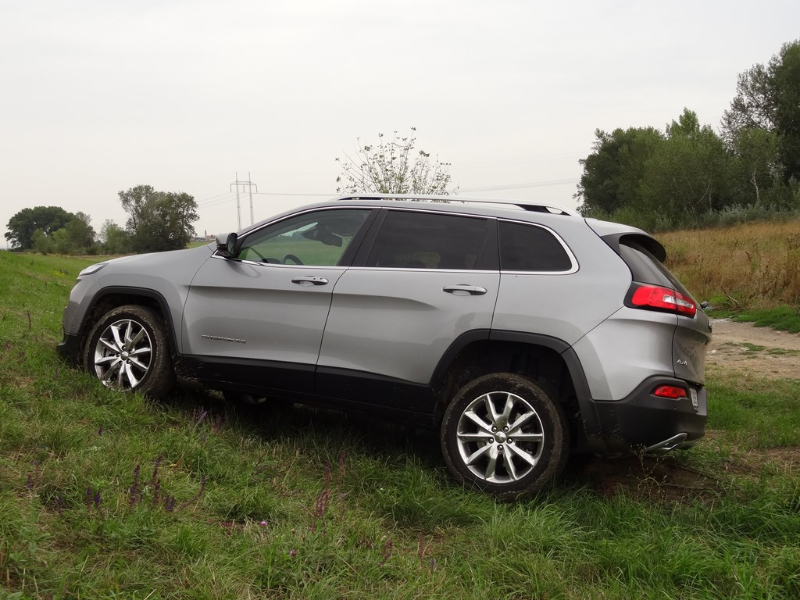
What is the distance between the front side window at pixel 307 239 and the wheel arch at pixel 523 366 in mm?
1083

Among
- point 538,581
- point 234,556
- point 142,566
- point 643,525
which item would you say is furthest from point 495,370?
point 142,566

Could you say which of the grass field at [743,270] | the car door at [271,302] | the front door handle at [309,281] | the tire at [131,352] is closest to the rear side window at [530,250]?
the car door at [271,302]

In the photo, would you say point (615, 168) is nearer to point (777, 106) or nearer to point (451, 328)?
point (777, 106)

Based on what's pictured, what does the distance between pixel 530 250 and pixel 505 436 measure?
109cm

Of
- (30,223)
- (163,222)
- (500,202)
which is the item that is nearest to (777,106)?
(500,202)

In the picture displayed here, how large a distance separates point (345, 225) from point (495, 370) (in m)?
1.45

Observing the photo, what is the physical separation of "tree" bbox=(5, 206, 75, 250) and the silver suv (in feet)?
404

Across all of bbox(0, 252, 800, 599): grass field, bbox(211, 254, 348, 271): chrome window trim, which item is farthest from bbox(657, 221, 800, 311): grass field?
bbox(211, 254, 348, 271): chrome window trim

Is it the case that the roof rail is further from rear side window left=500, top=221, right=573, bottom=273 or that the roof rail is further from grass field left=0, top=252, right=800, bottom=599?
grass field left=0, top=252, right=800, bottom=599

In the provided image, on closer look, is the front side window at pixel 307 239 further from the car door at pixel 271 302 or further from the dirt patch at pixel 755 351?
the dirt patch at pixel 755 351

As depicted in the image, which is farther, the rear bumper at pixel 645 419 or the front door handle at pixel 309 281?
the front door handle at pixel 309 281

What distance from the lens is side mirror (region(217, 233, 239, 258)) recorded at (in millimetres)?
5379

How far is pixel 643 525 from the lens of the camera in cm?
399

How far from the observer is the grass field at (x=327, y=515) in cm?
312
